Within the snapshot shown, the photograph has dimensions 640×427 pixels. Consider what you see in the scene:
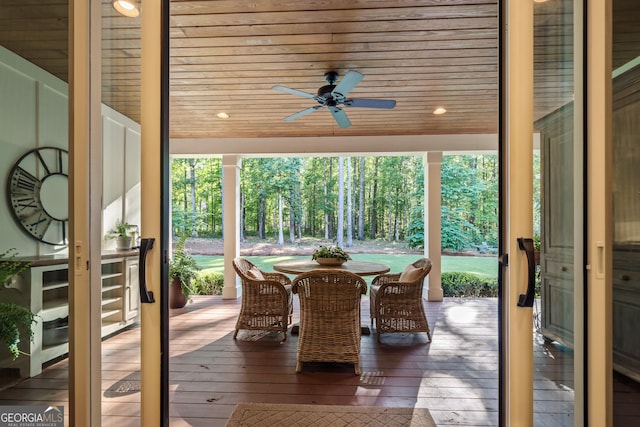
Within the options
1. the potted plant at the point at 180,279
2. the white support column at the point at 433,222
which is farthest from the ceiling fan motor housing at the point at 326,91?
the potted plant at the point at 180,279

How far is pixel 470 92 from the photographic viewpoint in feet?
11.8

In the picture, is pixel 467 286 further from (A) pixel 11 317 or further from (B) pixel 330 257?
(A) pixel 11 317

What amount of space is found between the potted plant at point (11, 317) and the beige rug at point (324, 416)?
47.4 inches

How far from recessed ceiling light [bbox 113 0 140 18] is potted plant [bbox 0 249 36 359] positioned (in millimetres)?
1306

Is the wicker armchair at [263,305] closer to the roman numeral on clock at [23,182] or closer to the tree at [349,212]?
the roman numeral on clock at [23,182]

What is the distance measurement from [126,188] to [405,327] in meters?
2.91

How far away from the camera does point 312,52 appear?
9.07 ft

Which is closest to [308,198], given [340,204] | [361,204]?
[340,204]

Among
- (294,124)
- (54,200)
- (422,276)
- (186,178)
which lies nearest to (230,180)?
(294,124)

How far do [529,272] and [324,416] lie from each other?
154 centimetres

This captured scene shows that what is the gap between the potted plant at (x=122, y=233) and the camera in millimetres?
1407

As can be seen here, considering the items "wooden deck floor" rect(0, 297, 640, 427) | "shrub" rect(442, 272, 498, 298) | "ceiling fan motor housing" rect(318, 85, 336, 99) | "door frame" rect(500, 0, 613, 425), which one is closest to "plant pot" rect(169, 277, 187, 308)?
"wooden deck floor" rect(0, 297, 640, 427)

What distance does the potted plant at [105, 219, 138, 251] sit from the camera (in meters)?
1.41

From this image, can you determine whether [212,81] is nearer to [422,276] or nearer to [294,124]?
[294,124]
